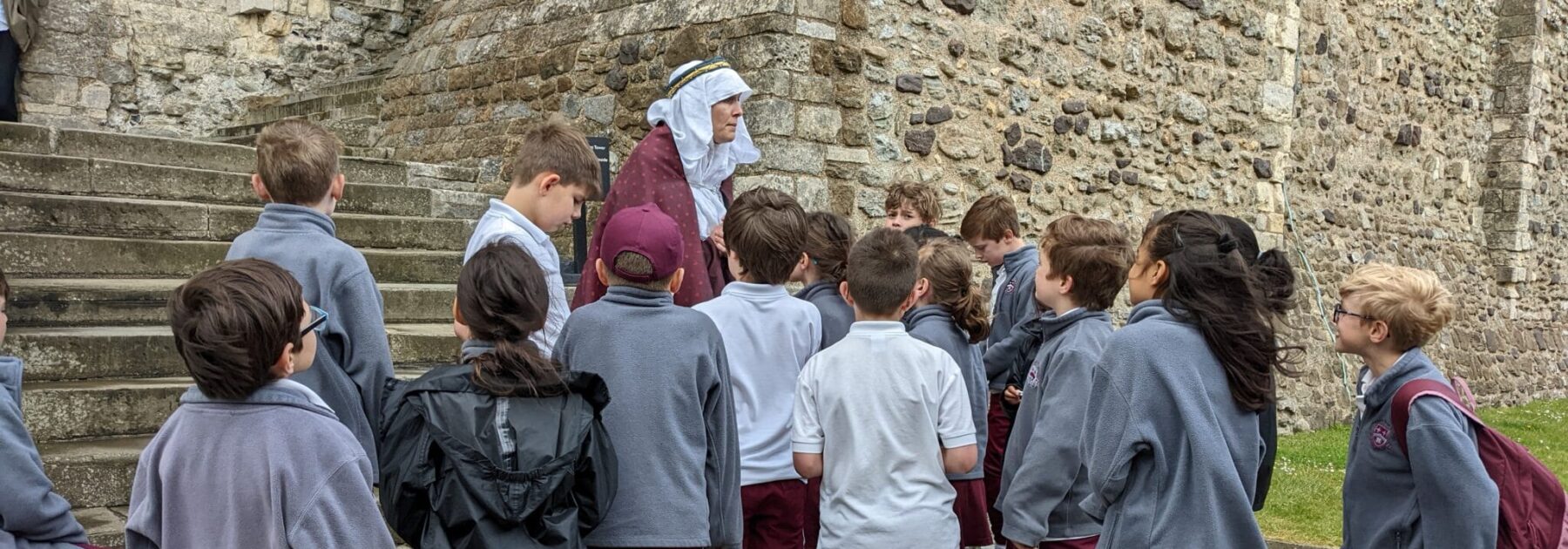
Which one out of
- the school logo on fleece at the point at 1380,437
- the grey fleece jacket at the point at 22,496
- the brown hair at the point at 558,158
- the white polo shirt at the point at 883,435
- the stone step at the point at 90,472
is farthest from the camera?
the stone step at the point at 90,472

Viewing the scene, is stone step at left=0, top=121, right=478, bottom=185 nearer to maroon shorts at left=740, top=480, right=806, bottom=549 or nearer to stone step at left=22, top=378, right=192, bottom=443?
stone step at left=22, top=378, right=192, bottom=443

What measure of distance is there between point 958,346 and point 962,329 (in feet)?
0.24

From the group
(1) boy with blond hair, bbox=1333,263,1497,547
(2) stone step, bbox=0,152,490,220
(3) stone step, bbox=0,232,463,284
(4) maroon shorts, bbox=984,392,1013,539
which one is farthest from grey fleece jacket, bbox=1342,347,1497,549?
(2) stone step, bbox=0,152,490,220

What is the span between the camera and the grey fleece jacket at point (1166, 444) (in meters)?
2.55

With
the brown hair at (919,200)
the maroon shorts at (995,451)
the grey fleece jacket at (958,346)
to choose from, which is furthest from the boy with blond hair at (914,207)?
the grey fleece jacket at (958,346)

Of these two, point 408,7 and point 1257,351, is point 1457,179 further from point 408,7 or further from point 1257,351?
point 1257,351

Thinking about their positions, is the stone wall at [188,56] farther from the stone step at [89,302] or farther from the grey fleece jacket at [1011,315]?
the grey fleece jacket at [1011,315]

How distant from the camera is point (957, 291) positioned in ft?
12.3

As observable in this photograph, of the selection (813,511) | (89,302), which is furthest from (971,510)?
(89,302)

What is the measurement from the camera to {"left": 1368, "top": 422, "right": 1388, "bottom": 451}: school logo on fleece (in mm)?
2766

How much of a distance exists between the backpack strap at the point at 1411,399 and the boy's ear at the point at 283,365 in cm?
219

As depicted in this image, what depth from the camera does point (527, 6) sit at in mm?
7836

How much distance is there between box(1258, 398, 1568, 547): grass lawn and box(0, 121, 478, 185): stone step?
4.74 meters

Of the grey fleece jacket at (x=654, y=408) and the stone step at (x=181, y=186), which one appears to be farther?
the stone step at (x=181, y=186)
